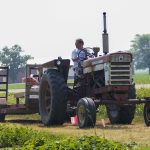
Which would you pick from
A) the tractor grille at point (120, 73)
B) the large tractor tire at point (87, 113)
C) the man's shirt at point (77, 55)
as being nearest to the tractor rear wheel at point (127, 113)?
the tractor grille at point (120, 73)

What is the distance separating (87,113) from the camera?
12.4 metres

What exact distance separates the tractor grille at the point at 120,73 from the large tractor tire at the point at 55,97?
1238 mm

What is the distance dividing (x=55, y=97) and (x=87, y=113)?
1.41m

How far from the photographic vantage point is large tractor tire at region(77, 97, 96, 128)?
12.4m

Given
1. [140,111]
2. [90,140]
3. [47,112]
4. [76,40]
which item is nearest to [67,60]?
[76,40]

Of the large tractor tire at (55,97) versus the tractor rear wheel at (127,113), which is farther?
the tractor rear wheel at (127,113)

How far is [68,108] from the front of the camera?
47.0ft

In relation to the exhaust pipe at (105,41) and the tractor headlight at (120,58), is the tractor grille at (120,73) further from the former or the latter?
the exhaust pipe at (105,41)

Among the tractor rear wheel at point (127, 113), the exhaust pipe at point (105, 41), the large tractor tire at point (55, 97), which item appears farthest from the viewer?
the tractor rear wheel at point (127, 113)

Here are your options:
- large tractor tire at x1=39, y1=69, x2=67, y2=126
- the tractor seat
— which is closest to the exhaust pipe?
the tractor seat

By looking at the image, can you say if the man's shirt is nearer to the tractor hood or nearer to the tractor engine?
the tractor engine

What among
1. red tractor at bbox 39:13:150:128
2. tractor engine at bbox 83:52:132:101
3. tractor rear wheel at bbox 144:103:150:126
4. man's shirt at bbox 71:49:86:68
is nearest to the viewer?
red tractor at bbox 39:13:150:128

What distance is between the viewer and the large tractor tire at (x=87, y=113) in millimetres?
12422

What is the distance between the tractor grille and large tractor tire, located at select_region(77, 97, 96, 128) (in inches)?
38.9
